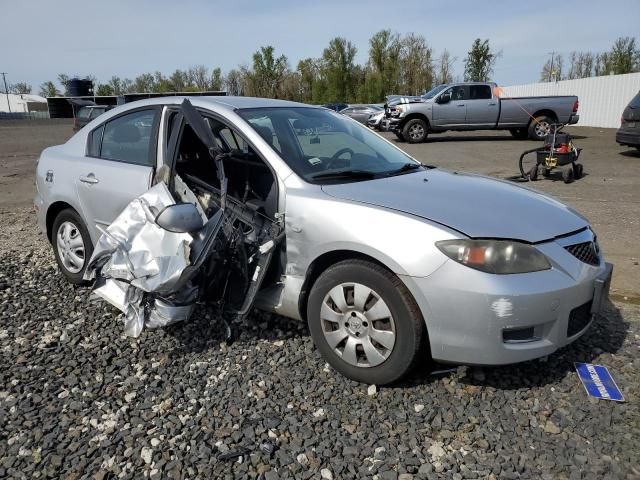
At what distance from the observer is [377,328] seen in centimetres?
283

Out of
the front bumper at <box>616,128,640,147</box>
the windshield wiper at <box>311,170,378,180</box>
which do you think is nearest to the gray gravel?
the windshield wiper at <box>311,170,378,180</box>

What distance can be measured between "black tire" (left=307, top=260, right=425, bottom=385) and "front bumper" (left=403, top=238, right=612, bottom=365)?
3.1 inches

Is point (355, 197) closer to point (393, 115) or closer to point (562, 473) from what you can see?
point (562, 473)

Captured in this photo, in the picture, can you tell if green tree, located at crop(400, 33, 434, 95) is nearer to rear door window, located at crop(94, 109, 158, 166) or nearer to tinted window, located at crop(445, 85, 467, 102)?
tinted window, located at crop(445, 85, 467, 102)

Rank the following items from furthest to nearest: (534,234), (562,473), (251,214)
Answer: (251,214) < (534,234) < (562,473)

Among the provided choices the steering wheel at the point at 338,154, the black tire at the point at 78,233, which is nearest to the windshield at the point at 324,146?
the steering wheel at the point at 338,154

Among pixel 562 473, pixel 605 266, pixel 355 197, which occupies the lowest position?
pixel 562 473

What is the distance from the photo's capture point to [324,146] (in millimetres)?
3736

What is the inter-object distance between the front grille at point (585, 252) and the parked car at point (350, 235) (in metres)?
0.01

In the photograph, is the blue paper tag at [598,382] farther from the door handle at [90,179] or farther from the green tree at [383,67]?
the green tree at [383,67]

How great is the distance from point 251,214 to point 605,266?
2.24 meters

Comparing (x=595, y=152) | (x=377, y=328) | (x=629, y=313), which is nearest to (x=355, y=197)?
(x=377, y=328)

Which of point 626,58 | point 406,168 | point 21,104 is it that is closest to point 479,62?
point 626,58

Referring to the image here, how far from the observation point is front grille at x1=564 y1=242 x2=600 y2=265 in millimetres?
2881
